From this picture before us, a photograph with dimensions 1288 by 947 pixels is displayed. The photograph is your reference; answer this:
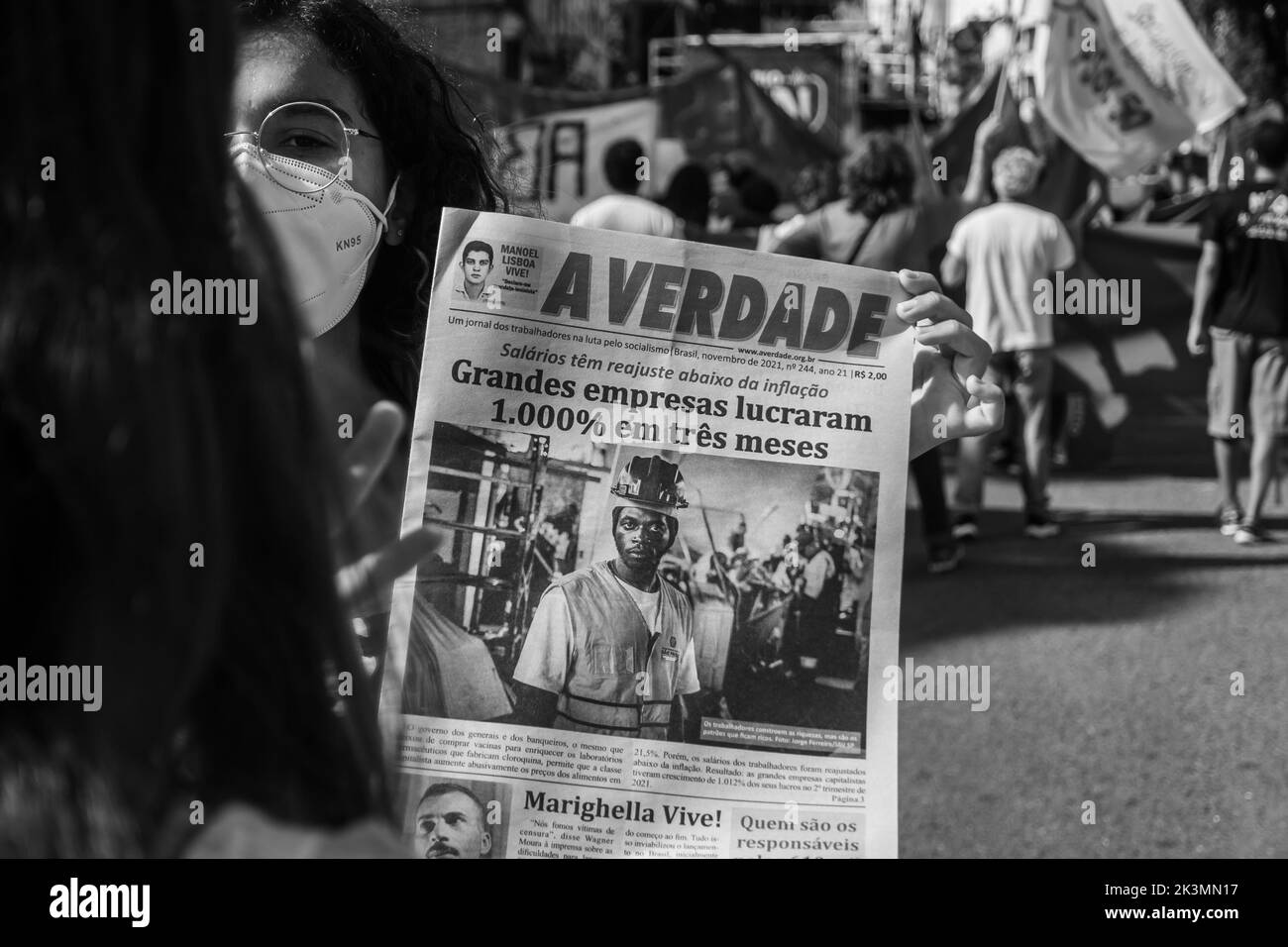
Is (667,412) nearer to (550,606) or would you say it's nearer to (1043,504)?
(550,606)

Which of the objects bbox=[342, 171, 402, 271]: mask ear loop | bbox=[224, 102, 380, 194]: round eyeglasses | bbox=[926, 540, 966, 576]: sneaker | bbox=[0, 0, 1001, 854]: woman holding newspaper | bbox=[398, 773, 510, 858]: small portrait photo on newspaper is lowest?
bbox=[398, 773, 510, 858]: small portrait photo on newspaper

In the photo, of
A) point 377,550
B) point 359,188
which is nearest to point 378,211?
point 359,188

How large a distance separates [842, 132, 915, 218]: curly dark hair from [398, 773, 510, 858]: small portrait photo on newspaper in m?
5.42

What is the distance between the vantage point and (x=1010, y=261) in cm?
670

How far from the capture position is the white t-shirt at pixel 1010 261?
263 inches

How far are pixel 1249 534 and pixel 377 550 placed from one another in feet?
21.9

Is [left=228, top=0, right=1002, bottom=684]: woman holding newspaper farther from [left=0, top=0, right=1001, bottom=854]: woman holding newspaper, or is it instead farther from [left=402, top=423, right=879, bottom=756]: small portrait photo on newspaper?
[left=0, top=0, right=1001, bottom=854]: woman holding newspaper

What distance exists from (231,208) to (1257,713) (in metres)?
4.75

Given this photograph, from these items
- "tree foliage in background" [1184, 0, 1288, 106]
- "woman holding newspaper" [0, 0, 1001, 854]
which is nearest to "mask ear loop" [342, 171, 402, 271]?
"woman holding newspaper" [0, 0, 1001, 854]

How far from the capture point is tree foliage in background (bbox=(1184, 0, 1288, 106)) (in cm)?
1653

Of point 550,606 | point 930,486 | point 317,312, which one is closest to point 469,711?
point 550,606

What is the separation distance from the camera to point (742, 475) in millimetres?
1513

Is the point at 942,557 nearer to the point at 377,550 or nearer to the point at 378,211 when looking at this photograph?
the point at 378,211
